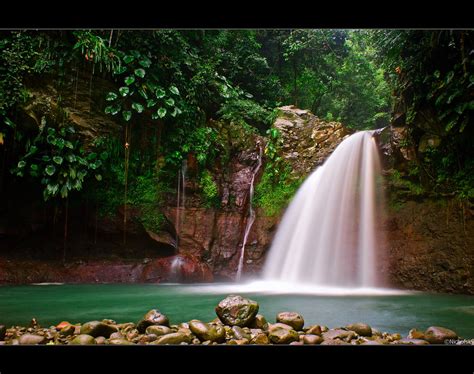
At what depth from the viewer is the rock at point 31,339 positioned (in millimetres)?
2903

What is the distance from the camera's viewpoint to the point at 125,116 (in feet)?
27.9

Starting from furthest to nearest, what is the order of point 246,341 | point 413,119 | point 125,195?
point 125,195 → point 413,119 → point 246,341

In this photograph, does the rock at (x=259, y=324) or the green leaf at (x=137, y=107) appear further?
the green leaf at (x=137, y=107)

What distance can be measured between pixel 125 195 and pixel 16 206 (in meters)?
2.37

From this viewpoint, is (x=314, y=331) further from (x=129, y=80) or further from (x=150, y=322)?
(x=129, y=80)

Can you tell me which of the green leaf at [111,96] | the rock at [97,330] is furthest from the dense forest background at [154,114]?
the rock at [97,330]

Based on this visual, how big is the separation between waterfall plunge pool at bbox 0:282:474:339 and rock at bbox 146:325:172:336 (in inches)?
30.2

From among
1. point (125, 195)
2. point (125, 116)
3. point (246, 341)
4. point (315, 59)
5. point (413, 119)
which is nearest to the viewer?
point (246, 341)

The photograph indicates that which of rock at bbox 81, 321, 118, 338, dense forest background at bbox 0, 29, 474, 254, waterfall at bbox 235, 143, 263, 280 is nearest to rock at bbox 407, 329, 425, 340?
rock at bbox 81, 321, 118, 338

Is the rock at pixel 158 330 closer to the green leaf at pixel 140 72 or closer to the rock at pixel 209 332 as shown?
the rock at pixel 209 332

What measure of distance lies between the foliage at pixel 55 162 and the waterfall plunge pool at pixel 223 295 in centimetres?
214
